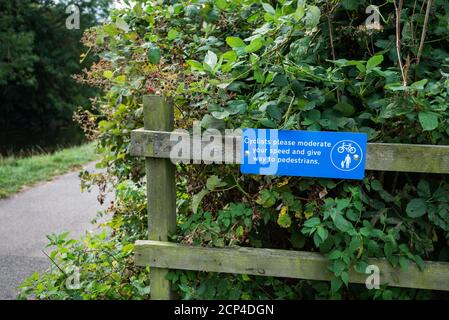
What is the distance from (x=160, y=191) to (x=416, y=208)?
127 cm

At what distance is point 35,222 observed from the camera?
18.5ft

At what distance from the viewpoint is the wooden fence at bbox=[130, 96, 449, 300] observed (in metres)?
2.30

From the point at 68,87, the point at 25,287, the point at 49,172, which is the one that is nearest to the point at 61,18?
the point at 68,87

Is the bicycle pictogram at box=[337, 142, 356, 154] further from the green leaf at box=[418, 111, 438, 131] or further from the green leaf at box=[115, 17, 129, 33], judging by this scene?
the green leaf at box=[115, 17, 129, 33]

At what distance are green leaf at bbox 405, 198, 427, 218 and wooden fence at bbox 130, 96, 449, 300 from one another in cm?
18

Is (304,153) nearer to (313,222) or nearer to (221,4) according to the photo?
(313,222)

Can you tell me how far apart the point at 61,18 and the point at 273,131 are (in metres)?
27.5

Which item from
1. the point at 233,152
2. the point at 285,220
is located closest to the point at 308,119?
the point at 233,152

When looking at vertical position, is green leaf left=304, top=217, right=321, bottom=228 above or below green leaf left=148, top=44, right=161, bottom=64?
below

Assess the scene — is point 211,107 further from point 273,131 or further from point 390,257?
point 390,257

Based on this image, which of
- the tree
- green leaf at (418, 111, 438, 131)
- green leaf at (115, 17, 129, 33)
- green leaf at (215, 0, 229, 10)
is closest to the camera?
green leaf at (418, 111, 438, 131)

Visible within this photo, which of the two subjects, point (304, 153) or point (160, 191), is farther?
point (160, 191)

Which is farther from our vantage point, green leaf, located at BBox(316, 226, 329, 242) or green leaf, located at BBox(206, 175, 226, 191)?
green leaf, located at BBox(206, 175, 226, 191)

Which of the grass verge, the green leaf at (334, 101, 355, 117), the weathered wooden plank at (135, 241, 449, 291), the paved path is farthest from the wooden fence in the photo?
the grass verge
